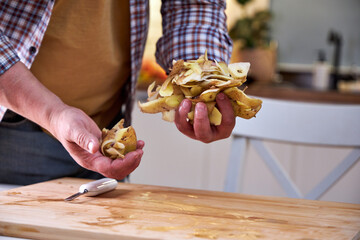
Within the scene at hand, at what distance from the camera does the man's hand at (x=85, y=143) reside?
0.68 meters

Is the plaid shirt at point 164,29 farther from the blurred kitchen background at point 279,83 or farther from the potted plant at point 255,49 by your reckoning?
the potted plant at point 255,49

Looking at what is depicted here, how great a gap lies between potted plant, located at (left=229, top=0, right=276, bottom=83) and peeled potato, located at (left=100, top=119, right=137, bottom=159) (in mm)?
2420

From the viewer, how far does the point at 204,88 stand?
74cm

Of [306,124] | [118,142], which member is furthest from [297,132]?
[118,142]

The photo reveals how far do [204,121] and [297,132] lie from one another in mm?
505

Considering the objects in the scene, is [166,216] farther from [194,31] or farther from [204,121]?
[194,31]

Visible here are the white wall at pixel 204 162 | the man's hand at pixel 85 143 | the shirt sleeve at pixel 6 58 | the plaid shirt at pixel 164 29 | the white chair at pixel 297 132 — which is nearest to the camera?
the man's hand at pixel 85 143

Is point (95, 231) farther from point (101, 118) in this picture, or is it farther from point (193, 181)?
point (193, 181)

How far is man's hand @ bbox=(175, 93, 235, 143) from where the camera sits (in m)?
0.74

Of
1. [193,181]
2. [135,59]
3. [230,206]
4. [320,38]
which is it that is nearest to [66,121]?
[230,206]

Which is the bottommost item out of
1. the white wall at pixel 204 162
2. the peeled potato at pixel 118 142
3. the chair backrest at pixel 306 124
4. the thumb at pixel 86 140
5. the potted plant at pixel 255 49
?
the white wall at pixel 204 162

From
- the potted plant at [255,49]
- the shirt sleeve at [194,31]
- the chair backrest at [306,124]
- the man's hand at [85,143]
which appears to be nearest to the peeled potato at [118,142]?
the man's hand at [85,143]

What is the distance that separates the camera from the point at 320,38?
410 centimetres

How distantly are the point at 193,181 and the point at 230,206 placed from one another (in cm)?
124
